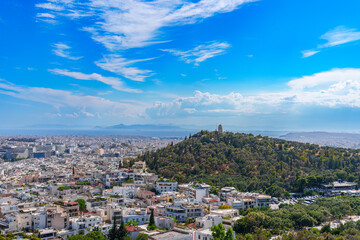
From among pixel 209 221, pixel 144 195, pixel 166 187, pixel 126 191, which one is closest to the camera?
pixel 209 221

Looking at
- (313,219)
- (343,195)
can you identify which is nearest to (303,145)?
(343,195)

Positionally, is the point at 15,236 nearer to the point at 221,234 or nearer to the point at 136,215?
the point at 136,215

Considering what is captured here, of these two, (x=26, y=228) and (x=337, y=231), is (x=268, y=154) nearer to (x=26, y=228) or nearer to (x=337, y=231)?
(x=337, y=231)

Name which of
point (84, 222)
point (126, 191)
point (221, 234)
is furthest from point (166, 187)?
point (221, 234)

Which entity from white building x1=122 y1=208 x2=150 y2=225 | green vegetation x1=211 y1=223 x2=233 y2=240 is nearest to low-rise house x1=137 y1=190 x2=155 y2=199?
white building x1=122 y1=208 x2=150 y2=225

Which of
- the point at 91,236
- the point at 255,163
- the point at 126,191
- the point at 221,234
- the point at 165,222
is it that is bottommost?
the point at 165,222

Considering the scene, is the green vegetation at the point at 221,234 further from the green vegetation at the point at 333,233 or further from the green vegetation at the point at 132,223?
the green vegetation at the point at 132,223

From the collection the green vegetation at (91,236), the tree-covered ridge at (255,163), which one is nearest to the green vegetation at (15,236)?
the green vegetation at (91,236)
